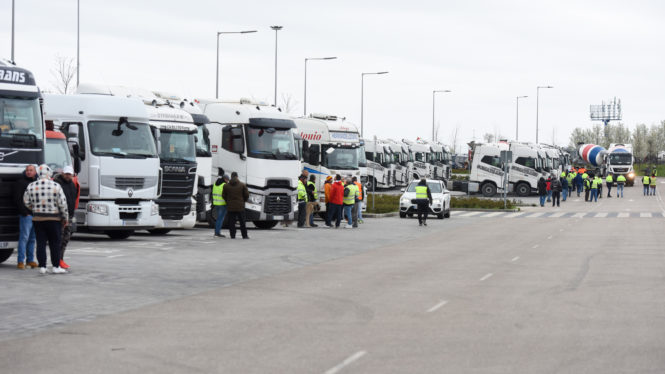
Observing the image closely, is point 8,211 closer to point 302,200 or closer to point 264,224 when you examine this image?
point 264,224

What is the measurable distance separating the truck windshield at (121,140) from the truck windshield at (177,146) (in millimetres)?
2034

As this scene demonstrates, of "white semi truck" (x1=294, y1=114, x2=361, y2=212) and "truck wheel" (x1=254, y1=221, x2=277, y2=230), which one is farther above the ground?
"white semi truck" (x1=294, y1=114, x2=361, y2=212)

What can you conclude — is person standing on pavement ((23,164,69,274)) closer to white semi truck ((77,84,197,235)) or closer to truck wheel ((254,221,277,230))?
white semi truck ((77,84,197,235))

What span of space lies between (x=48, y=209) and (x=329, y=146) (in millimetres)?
21197

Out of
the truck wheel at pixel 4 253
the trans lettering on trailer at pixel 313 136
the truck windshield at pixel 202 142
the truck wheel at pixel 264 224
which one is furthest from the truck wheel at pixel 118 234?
the trans lettering on trailer at pixel 313 136

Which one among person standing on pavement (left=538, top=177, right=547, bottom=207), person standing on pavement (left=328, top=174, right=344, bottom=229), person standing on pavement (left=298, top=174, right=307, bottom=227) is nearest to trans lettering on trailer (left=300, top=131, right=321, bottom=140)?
person standing on pavement (left=328, top=174, right=344, bottom=229)

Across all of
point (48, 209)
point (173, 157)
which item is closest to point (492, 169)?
point (173, 157)

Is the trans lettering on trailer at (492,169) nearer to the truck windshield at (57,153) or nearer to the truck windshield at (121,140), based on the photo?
the truck windshield at (121,140)

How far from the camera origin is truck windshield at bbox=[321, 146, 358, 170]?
3662 centimetres

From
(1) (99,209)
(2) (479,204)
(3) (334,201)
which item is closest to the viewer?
(1) (99,209)

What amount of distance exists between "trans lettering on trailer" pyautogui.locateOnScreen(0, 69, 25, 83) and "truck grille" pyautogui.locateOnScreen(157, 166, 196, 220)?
8.66m

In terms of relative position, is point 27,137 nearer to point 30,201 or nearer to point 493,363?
point 30,201

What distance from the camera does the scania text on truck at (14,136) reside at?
55.5 feet

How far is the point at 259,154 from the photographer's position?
94.4 ft
